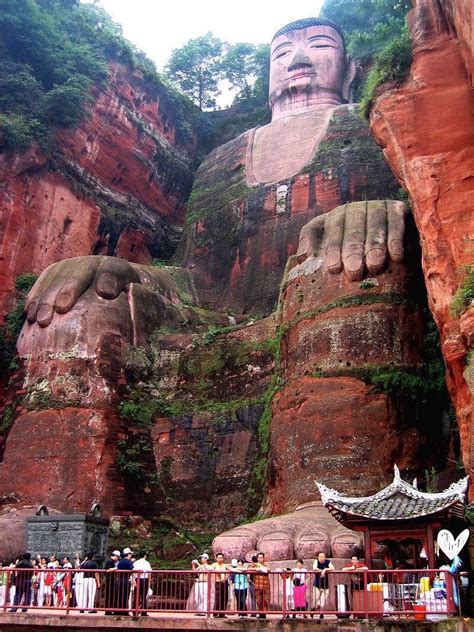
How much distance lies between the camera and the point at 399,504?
1247 centimetres

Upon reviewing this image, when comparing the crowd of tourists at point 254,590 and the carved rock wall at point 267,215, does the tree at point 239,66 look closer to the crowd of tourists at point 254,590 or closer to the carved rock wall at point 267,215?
the carved rock wall at point 267,215

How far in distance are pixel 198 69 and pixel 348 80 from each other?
39.1 feet

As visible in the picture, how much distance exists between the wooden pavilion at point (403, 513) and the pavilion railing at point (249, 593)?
572mm

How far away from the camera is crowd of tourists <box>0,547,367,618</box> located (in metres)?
11.5

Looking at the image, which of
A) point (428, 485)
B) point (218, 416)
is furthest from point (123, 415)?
point (428, 485)

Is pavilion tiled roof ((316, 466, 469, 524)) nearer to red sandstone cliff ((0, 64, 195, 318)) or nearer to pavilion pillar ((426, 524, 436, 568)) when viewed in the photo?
pavilion pillar ((426, 524, 436, 568))

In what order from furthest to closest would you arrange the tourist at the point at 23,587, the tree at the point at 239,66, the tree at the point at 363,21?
the tree at the point at 239,66
the tree at the point at 363,21
the tourist at the point at 23,587

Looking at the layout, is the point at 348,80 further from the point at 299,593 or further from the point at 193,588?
the point at 299,593

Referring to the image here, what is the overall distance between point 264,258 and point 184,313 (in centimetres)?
423

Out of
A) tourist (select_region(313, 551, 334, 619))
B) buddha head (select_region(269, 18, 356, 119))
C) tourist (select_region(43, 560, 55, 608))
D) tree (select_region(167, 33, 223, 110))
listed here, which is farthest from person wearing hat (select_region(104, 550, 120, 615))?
tree (select_region(167, 33, 223, 110))

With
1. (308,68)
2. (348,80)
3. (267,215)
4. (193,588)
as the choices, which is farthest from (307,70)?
(193,588)

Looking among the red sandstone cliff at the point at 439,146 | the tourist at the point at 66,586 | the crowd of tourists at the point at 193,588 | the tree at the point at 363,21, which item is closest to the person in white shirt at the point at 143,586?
the crowd of tourists at the point at 193,588

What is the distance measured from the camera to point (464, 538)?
11547 mm

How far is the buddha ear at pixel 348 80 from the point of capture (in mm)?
34344
